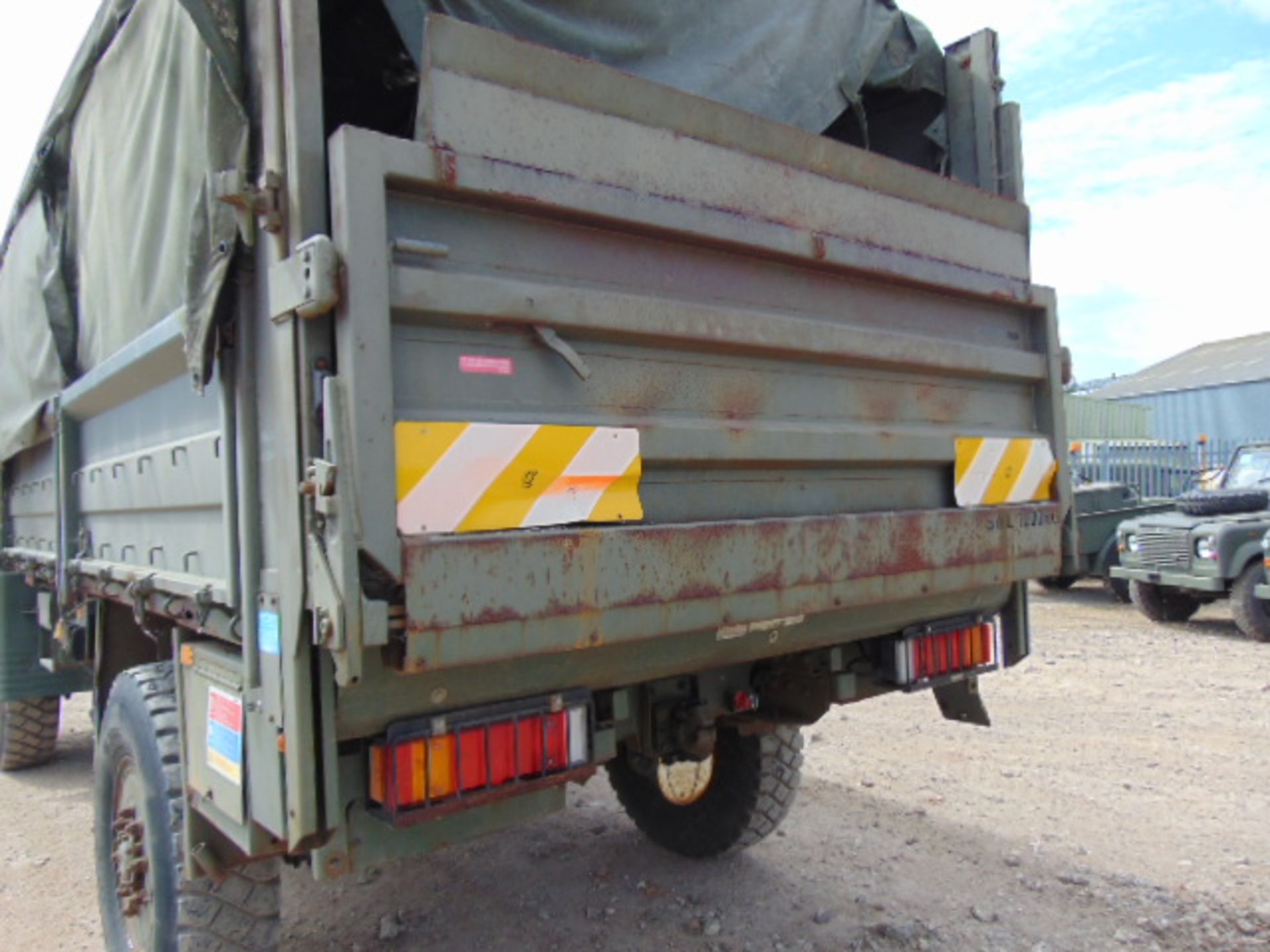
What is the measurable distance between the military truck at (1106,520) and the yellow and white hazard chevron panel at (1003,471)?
8.82 metres

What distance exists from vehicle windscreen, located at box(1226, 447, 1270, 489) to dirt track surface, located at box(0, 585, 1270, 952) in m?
6.19

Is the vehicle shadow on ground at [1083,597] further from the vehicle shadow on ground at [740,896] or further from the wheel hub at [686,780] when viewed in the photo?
the wheel hub at [686,780]

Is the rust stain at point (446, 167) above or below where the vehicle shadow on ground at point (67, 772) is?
above

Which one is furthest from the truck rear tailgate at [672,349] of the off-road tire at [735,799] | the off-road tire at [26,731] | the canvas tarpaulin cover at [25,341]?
the off-road tire at [26,731]

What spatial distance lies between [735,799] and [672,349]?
84.0 inches

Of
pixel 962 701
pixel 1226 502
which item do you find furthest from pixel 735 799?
pixel 1226 502

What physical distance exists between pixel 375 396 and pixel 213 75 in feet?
2.91

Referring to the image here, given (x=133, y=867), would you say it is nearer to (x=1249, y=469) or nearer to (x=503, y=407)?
(x=503, y=407)

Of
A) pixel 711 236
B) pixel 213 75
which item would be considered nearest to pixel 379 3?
pixel 213 75

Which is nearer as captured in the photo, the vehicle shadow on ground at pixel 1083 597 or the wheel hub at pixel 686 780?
the wheel hub at pixel 686 780

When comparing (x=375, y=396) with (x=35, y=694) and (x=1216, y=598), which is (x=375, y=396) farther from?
(x=1216, y=598)

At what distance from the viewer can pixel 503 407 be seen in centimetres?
204

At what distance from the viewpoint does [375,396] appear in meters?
1.82

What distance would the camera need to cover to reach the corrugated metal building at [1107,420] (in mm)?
22375
